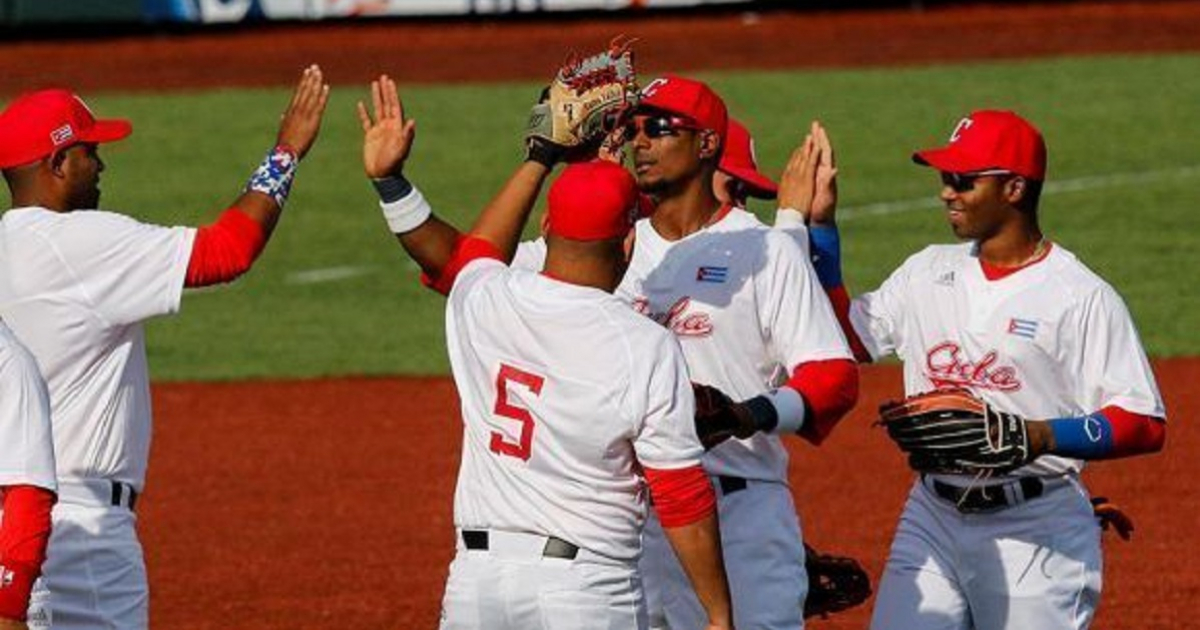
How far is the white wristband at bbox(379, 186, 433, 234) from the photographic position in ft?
24.2

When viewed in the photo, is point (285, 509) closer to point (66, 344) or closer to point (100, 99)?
point (66, 344)

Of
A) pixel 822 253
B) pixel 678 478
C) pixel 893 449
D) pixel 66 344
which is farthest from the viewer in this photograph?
pixel 893 449

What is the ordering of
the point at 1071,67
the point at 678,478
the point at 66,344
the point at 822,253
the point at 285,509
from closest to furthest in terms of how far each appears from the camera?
the point at 678,478, the point at 66,344, the point at 822,253, the point at 285,509, the point at 1071,67

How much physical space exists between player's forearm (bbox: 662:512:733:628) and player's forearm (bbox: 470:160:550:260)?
1.13m

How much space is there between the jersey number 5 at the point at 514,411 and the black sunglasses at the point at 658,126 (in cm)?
133

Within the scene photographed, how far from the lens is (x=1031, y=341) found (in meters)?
7.66

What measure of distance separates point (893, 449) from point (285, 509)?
10.6 ft

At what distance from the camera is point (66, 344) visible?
7.35m

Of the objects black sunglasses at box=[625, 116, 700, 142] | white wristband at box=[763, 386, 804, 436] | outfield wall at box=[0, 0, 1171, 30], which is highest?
black sunglasses at box=[625, 116, 700, 142]

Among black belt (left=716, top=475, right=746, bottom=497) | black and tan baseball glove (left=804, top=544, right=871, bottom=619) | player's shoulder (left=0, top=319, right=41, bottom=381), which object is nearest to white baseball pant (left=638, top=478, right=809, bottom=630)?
black belt (left=716, top=475, right=746, bottom=497)

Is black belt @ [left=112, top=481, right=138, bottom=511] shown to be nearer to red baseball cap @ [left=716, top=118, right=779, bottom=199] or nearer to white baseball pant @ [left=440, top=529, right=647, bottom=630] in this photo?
white baseball pant @ [left=440, top=529, right=647, bottom=630]

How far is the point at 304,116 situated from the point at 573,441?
68.6 inches

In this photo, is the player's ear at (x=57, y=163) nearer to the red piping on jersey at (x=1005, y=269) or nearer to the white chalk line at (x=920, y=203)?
the red piping on jersey at (x=1005, y=269)

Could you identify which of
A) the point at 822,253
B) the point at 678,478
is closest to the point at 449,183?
the point at 822,253
